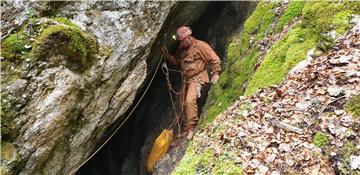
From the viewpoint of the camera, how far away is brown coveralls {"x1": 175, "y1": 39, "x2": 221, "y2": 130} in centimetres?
1057

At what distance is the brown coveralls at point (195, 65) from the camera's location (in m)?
10.6

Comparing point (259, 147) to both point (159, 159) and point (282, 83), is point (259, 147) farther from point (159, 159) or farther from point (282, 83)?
point (159, 159)

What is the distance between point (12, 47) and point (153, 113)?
6482 millimetres

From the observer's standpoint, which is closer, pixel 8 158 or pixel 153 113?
pixel 8 158

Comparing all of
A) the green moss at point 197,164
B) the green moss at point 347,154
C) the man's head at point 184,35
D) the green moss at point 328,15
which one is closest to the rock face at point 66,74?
the man's head at point 184,35

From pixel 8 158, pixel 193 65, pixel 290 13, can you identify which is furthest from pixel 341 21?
pixel 8 158

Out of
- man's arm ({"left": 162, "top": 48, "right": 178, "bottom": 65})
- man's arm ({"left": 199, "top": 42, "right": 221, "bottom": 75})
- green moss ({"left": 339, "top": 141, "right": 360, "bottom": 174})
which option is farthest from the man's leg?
green moss ({"left": 339, "top": 141, "right": 360, "bottom": 174})

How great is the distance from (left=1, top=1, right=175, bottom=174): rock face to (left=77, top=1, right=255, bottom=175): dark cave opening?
290cm

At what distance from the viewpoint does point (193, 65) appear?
10797 mm

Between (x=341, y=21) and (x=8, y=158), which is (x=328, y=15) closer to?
(x=341, y=21)

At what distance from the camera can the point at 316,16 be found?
25.3ft

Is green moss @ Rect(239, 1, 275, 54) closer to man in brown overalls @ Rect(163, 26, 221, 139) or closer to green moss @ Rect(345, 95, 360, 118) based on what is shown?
man in brown overalls @ Rect(163, 26, 221, 139)

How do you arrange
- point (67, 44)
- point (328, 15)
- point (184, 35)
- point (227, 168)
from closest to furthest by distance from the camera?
point (227, 168), point (328, 15), point (67, 44), point (184, 35)

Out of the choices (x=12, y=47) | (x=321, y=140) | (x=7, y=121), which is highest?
(x=12, y=47)
